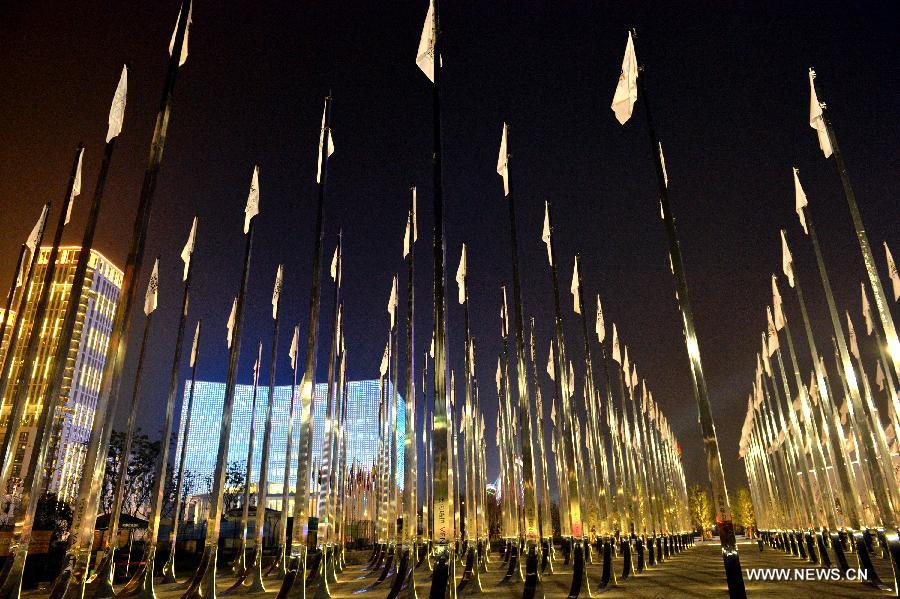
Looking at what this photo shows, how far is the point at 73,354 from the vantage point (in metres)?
114

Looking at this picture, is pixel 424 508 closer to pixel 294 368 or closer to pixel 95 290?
pixel 294 368

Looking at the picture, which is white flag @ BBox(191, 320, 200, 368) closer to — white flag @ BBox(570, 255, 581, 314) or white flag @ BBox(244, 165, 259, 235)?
white flag @ BBox(244, 165, 259, 235)

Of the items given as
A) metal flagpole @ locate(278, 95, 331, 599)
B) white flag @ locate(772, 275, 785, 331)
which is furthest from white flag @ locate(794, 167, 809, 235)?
metal flagpole @ locate(278, 95, 331, 599)

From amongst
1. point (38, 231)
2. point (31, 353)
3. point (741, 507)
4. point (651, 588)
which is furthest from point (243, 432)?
point (651, 588)

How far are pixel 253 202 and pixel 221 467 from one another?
9.10 metres

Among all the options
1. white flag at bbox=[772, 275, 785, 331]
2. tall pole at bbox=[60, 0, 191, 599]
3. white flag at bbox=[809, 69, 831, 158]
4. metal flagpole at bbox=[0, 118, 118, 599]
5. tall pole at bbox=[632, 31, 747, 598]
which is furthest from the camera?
white flag at bbox=[772, 275, 785, 331]

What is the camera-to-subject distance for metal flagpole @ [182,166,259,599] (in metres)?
14.7

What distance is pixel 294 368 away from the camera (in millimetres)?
31375

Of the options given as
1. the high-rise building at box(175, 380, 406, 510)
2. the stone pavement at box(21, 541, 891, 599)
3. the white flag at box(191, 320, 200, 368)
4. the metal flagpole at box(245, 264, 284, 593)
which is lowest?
the stone pavement at box(21, 541, 891, 599)

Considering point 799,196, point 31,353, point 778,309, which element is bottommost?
point 31,353

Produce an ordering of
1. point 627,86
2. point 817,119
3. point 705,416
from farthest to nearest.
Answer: point 817,119 → point 627,86 → point 705,416

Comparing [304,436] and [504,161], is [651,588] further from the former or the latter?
[504,161]

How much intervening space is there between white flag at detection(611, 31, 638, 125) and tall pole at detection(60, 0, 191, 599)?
480 inches

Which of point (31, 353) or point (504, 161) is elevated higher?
point (504, 161)
